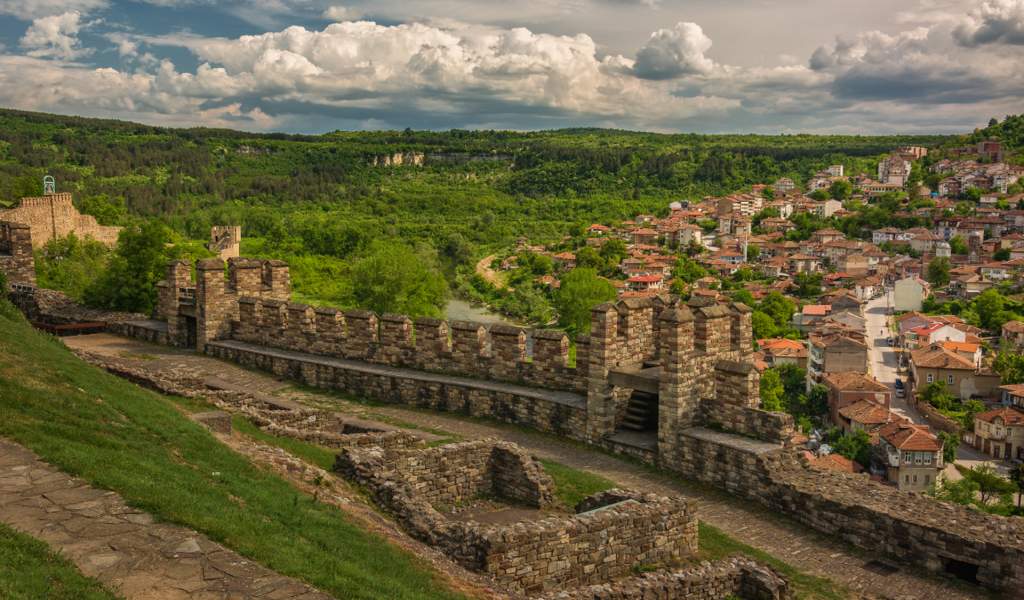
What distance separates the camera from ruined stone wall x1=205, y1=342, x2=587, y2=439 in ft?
36.8

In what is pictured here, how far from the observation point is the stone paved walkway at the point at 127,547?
13.2 feet

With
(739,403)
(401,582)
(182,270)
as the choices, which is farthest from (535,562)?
(182,270)

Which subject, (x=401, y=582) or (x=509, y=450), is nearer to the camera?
(x=401, y=582)

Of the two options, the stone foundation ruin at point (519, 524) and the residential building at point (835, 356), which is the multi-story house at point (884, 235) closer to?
the residential building at point (835, 356)

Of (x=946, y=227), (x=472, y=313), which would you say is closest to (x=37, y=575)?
(x=472, y=313)

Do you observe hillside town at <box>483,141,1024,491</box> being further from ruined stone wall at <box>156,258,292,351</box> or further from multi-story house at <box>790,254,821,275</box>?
ruined stone wall at <box>156,258,292,351</box>

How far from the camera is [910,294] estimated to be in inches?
3740

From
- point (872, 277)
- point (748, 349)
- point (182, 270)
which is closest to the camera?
point (748, 349)

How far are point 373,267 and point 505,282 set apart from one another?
160ft

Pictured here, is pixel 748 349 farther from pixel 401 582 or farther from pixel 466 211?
pixel 466 211

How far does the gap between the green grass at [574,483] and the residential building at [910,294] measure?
10029cm

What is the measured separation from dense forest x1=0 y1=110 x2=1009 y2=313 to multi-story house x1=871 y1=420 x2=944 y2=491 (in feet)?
125

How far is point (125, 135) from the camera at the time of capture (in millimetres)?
123062

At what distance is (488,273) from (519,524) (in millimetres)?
72439
